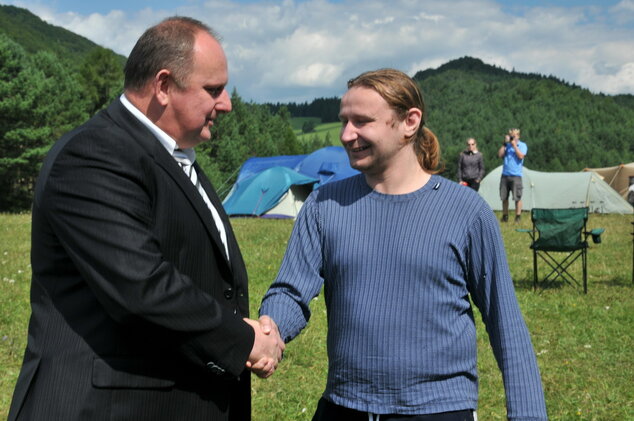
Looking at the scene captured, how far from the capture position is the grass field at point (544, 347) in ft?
18.3

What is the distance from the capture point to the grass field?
18.3 feet

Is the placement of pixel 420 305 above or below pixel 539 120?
below

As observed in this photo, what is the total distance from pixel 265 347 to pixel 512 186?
16188 mm

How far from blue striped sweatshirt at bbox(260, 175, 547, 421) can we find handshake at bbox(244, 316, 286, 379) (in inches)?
3.0

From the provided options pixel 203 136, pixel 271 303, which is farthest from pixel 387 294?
pixel 203 136

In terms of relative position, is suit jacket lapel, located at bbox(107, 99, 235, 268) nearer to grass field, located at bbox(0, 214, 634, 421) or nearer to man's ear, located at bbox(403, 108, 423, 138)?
man's ear, located at bbox(403, 108, 423, 138)

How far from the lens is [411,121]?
2717mm

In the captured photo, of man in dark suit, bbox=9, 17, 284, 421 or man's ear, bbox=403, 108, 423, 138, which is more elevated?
man's ear, bbox=403, 108, 423, 138

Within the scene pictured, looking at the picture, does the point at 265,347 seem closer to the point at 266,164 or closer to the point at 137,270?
the point at 137,270

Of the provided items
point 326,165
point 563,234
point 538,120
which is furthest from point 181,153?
point 538,120

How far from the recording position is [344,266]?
8.56 feet

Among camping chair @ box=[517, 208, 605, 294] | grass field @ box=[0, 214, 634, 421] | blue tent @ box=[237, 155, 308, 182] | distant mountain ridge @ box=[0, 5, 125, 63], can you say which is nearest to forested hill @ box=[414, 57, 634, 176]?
blue tent @ box=[237, 155, 308, 182]

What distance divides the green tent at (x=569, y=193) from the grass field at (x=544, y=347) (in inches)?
494

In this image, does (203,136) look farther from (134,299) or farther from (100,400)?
(100,400)
